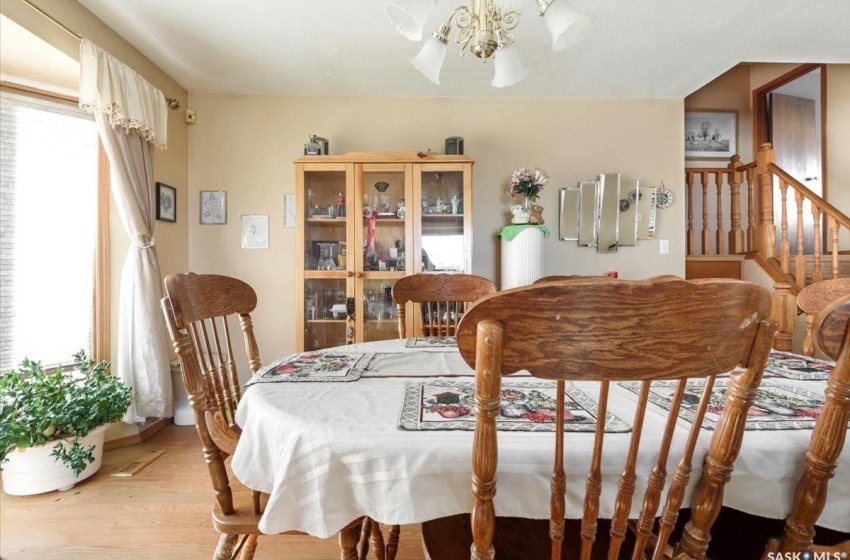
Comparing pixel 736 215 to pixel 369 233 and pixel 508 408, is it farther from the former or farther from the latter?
pixel 508 408

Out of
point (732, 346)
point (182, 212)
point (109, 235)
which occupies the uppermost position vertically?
point (182, 212)

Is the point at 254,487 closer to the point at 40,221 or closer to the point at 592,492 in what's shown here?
the point at 592,492

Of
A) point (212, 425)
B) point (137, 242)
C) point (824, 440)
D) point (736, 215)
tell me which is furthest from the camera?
point (736, 215)

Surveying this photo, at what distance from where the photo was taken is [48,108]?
6.91ft

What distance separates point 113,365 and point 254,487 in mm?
2234

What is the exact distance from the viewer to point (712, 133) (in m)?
3.85

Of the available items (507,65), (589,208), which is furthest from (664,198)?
(507,65)

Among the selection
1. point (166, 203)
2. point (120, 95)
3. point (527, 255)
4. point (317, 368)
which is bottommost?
point (317, 368)

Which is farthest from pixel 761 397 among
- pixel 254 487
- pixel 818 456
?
pixel 254 487

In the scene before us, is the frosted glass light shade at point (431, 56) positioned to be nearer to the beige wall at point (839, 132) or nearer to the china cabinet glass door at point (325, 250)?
the china cabinet glass door at point (325, 250)

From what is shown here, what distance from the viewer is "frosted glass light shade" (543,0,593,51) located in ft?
3.87

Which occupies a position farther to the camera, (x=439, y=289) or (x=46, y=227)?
(x=46, y=227)

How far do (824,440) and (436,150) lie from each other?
2779 millimetres

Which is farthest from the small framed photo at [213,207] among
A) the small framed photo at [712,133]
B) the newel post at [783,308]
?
the small framed photo at [712,133]
